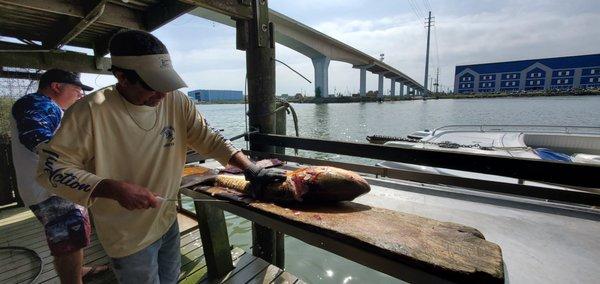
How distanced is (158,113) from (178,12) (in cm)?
406

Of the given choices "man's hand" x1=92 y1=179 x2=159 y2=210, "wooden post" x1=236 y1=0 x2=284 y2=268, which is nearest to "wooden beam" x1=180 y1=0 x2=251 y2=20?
"wooden post" x1=236 y1=0 x2=284 y2=268

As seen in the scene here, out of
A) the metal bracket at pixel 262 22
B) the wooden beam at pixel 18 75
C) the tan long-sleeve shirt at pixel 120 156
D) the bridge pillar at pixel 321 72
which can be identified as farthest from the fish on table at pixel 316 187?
the bridge pillar at pixel 321 72

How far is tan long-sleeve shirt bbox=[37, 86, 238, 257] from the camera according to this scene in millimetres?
1570

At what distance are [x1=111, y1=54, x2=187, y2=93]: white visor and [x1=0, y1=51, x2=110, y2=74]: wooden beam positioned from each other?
773 cm

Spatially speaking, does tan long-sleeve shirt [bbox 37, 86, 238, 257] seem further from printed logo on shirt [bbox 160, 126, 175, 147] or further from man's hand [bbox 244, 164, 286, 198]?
man's hand [bbox 244, 164, 286, 198]

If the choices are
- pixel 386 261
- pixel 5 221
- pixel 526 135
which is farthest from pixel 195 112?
pixel 526 135

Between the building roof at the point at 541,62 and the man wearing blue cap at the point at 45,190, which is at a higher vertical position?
the building roof at the point at 541,62

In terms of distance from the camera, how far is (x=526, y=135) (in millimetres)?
12195

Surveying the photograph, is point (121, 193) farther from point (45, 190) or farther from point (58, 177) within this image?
point (45, 190)

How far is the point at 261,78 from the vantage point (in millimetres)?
4023

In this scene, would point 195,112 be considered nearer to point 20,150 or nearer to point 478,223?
point 20,150

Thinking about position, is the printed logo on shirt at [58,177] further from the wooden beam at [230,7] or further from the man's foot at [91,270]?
the man's foot at [91,270]

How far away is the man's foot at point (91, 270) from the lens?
3521 millimetres

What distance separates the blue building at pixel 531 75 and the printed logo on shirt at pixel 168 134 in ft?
314
